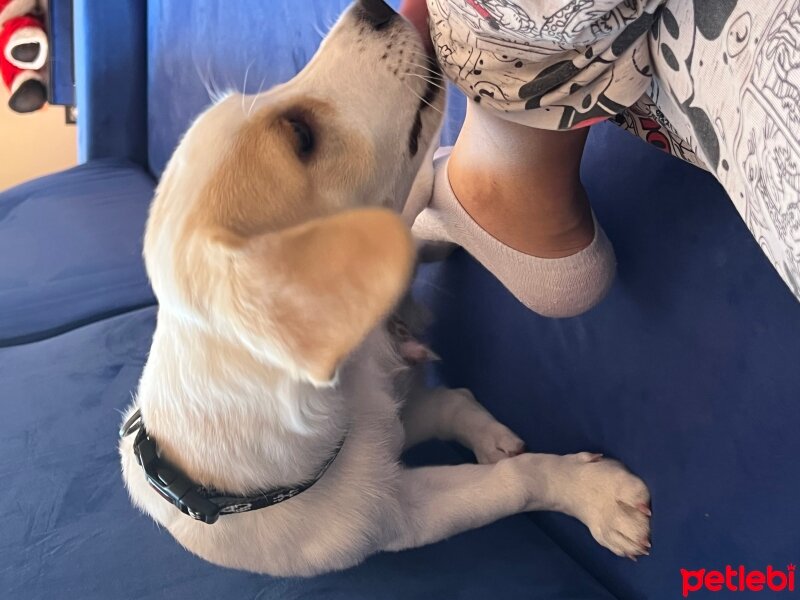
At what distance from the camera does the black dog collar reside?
2.78ft

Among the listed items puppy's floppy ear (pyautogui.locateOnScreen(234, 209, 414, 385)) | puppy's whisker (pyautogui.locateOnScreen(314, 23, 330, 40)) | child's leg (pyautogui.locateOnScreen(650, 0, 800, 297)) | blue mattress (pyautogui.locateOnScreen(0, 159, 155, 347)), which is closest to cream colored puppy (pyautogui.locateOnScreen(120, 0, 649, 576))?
puppy's floppy ear (pyautogui.locateOnScreen(234, 209, 414, 385))

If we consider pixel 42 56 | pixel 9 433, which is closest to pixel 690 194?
pixel 9 433

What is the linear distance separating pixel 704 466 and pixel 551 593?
284 millimetres

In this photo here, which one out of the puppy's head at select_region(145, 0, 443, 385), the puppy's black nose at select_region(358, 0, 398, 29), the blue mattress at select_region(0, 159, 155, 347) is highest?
the puppy's black nose at select_region(358, 0, 398, 29)

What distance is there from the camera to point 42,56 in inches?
128

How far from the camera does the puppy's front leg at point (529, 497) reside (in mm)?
960

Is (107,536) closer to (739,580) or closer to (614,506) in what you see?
(614,506)

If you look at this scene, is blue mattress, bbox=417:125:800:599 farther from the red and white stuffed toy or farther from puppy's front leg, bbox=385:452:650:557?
the red and white stuffed toy

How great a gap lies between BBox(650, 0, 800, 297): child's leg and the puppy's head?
0.27 metres

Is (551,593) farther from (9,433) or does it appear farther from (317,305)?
(9,433)

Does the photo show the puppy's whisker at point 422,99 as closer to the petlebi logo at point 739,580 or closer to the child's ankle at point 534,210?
the child's ankle at point 534,210

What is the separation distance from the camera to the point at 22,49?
3176mm

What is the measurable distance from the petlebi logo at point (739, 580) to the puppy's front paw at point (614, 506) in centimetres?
7

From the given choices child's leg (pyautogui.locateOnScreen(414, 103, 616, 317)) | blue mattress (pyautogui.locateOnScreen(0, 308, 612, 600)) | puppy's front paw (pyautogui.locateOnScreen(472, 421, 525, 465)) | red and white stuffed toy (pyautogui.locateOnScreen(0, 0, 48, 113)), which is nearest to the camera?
child's leg (pyautogui.locateOnScreen(414, 103, 616, 317))
